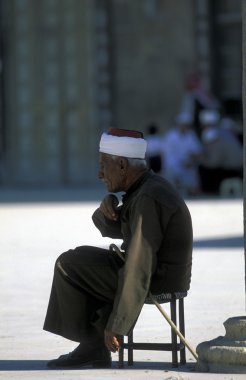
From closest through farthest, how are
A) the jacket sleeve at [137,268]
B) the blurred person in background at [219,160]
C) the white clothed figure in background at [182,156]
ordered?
the jacket sleeve at [137,268]
the blurred person in background at [219,160]
the white clothed figure in background at [182,156]

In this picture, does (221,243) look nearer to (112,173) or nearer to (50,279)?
(50,279)

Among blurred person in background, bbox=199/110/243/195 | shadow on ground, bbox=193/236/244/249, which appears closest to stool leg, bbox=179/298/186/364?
shadow on ground, bbox=193/236/244/249

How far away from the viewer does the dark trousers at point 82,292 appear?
736 cm

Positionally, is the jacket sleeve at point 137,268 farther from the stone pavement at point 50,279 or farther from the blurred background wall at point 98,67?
the blurred background wall at point 98,67

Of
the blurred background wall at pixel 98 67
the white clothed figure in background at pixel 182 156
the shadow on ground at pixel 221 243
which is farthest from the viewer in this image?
the blurred background wall at pixel 98 67

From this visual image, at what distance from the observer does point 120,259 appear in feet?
24.4

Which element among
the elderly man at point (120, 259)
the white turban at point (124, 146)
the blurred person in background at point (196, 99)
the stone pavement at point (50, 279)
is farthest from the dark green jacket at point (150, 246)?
the blurred person in background at point (196, 99)

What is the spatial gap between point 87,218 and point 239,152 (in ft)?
17.9

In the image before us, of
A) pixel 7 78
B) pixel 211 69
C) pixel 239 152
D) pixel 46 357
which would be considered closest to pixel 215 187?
pixel 239 152

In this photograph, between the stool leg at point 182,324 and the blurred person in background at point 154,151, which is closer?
the stool leg at point 182,324

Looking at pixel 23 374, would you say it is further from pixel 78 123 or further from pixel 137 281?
pixel 78 123

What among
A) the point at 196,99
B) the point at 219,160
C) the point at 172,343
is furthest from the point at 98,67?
the point at 172,343

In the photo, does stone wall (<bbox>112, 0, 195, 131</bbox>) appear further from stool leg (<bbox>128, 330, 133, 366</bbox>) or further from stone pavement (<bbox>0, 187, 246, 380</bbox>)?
stool leg (<bbox>128, 330, 133, 366</bbox>)

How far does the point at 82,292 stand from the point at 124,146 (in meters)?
0.76
